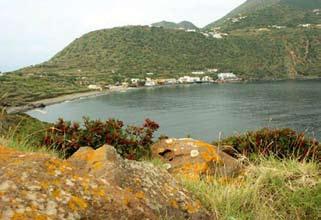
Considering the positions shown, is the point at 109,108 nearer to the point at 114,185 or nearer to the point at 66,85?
the point at 66,85

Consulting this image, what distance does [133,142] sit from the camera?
10789 millimetres

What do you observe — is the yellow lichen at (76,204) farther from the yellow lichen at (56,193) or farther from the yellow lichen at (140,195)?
the yellow lichen at (140,195)

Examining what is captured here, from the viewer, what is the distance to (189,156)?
10492 millimetres

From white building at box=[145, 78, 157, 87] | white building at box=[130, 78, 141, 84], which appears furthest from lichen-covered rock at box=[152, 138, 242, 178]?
white building at box=[130, 78, 141, 84]

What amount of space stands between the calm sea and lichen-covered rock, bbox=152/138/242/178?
2126 inches

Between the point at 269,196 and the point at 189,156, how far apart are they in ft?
17.7

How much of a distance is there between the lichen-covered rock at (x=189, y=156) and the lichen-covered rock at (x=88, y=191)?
454cm

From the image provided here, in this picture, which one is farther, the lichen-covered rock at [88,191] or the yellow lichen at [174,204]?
the yellow lichen at [174,204]

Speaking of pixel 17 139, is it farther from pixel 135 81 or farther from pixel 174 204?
pixel 135 81

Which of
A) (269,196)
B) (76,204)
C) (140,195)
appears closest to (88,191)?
(76,204)

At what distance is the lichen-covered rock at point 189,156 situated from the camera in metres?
9.52

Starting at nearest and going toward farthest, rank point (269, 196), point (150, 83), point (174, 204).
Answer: point (174, 204)
point (269, 196)
point (150, 83)

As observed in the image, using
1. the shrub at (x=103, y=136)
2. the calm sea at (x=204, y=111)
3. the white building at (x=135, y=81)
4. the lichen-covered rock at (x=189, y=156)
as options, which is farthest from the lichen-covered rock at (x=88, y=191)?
the white building at (x=135, y=81)

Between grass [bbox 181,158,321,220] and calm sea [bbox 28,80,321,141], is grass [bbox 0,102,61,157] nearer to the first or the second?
grass [bbox 181,158,321,220]
